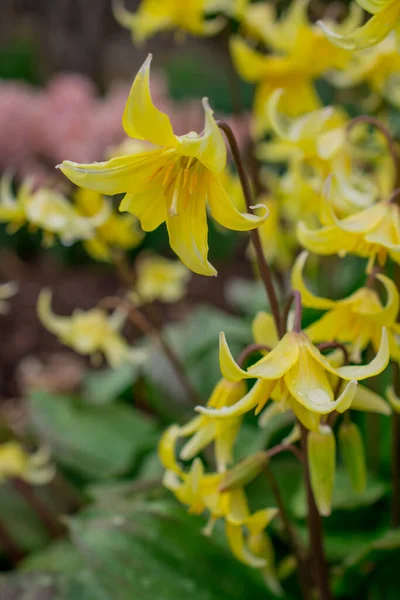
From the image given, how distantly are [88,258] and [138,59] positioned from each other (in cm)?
281

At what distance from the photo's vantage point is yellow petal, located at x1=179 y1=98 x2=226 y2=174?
0.52 meters

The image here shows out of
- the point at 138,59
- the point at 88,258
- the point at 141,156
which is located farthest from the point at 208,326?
the point at 138,59

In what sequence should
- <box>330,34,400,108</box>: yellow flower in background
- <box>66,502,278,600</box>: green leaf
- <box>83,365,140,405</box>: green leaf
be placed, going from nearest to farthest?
<box>66,502,278,600</box>: green leaf, <box>330,34,400,108</box>: yellow flower in background, <box>83,365,140,405</box>: green leaf

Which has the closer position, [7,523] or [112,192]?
[112,192]

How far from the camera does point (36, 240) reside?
3.85 m

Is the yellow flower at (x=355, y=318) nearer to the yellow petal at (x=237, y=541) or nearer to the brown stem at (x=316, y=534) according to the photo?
the brown stem at (x=316, y=534)

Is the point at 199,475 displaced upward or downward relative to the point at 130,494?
upward

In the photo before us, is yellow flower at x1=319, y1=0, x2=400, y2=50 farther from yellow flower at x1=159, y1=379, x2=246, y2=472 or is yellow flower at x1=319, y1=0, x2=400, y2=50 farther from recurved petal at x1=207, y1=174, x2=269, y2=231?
yellow flower at x1=159, y1=379, x2=246, y2=472

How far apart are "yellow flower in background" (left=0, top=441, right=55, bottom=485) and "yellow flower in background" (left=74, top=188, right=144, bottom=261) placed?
522mm

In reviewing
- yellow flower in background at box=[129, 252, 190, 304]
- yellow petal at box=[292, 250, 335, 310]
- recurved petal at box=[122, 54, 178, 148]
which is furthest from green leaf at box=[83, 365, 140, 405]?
recurved petal at box=[122, 54, 178, 148]

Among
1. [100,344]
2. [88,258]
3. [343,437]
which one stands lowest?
[88,258]

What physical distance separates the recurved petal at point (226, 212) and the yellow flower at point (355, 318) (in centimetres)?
20

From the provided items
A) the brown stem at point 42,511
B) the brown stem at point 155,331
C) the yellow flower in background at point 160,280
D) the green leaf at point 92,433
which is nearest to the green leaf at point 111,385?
the green leaf at point 92,433

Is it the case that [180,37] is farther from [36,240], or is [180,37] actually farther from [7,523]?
[36,240]
